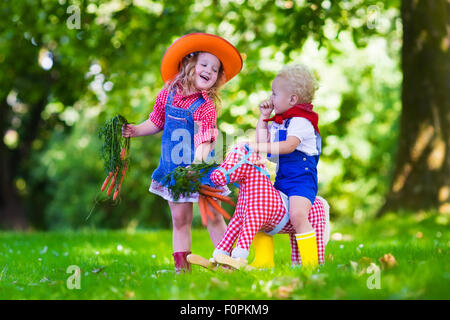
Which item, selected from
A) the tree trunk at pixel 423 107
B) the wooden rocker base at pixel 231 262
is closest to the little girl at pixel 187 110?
the wooden rocker base at pixel 231 262

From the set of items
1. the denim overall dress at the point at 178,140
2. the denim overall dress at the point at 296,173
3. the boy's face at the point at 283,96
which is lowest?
the denim overall dress at the point at 296,173

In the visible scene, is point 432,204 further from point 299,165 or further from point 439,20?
point 299,165

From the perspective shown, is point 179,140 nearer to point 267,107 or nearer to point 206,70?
point 206,70

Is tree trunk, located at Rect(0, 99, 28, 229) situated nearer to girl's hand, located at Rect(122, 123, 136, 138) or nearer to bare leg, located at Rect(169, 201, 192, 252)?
girl's hand, located at Rect(122, 123, 136, 138)

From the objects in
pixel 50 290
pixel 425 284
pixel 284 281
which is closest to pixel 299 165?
pixel 284 281

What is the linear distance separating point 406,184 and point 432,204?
523mm

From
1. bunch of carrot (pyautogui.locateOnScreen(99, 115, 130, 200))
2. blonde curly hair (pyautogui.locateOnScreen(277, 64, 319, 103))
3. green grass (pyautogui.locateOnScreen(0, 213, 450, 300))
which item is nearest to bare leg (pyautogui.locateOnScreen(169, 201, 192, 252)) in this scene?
green grass (pyautogui.locateOnScreen(0, 213, 450, 300))

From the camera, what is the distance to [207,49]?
421cm

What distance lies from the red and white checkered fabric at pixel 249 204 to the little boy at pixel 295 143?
0.13 metres

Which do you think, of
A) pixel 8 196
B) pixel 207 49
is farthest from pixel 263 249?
pixel 8 196

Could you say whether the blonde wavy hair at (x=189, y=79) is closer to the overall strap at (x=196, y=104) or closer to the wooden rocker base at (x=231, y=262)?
the overall strap at (x=196, y=104)

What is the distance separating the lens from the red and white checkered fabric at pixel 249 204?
357cm

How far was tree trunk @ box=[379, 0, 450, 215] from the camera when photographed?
8.15m

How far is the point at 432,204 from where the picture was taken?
26.1ft
